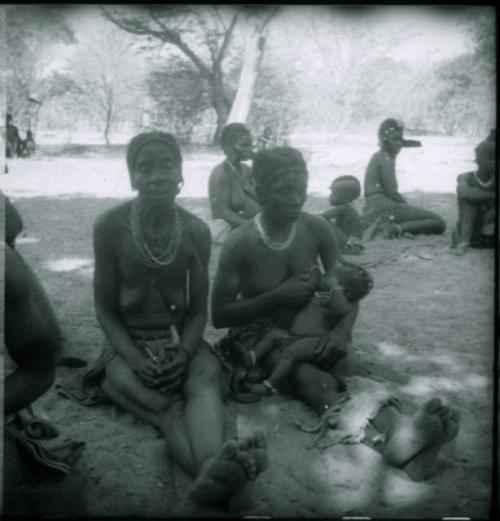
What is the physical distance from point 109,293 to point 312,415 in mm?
990

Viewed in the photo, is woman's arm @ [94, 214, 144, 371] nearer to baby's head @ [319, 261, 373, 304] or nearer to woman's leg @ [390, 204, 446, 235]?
baby's head @ [319, 261, 373, 304]

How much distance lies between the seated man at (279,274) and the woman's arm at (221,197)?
534mm

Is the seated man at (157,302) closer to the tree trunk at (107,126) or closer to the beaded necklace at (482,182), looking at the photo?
the tree trunk at (107,126)

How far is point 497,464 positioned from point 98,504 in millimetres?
1454

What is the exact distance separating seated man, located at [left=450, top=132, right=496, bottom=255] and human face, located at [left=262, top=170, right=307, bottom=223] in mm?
990

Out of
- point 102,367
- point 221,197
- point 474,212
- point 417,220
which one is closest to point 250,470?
point 102,367

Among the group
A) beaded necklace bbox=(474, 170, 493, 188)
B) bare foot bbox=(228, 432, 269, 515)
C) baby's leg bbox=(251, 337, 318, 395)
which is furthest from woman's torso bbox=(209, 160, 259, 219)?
bare foot bbox=(228, 432, 269, 515)

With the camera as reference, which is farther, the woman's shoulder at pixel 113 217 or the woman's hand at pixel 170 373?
→ the woman's shoulder at pixel 113 217

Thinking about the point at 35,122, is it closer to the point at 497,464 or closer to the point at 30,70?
the point at 30,70

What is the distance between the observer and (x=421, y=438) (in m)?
2.24

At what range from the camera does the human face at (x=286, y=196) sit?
2.74 meters

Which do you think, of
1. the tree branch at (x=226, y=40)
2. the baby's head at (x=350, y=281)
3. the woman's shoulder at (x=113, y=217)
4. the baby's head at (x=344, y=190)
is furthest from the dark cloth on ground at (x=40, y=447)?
the baby's head at (x=344, y=190)

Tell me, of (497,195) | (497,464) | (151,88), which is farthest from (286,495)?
(151,88)

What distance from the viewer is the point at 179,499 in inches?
88.4
